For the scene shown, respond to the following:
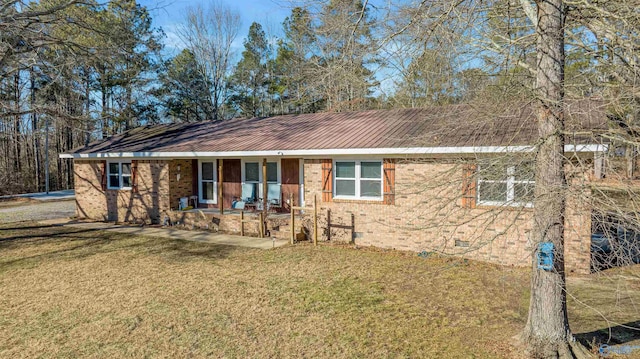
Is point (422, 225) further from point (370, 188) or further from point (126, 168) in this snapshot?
point (126, 168)

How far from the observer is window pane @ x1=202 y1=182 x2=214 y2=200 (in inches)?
552

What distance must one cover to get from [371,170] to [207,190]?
22.3 ft

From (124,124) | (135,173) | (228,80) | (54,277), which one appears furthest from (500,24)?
(124,124)

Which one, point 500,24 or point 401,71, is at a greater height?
point 500,24

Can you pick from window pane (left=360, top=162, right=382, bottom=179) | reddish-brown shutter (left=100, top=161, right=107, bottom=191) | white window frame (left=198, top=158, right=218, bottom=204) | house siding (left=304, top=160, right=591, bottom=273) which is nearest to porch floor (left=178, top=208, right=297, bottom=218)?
white window frame (left=198, top=158, right=218, bottom=204)

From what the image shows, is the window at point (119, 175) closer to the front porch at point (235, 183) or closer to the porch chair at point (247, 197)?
the front porch at point (235, 183)

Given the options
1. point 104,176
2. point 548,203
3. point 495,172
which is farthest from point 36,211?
point 548,203

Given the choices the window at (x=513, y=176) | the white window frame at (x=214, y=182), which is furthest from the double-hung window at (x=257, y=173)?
the window at (x=513, y=176)

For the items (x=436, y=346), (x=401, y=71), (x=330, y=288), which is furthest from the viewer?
(x=330, y=288)

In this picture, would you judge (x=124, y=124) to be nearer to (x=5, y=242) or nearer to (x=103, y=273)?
(x=5, y=242)

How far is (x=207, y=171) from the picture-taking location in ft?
46.2

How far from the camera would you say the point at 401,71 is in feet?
18.7

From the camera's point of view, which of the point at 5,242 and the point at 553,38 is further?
the point at 5,242

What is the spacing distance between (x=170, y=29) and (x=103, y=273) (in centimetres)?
2693
